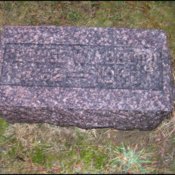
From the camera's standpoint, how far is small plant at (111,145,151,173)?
3.04 metres

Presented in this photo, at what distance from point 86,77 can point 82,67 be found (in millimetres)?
91

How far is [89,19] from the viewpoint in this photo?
3.96m

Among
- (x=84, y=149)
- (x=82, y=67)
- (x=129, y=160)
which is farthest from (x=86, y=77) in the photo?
(x=129, y=160)

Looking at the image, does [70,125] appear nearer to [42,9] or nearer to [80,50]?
[80,50]

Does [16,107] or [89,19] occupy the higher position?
[89,19]

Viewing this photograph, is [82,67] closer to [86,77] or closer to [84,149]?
[86,77]

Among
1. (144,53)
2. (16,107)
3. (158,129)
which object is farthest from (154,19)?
(16,107)

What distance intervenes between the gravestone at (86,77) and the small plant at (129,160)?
0.20 m

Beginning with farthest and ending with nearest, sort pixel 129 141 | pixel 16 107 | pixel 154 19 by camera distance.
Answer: pixel 154 19, pixel 129 141, pixel 16 107

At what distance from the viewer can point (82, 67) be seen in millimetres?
3127

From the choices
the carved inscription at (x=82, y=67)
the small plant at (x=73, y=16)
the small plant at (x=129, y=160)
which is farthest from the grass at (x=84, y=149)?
the small plant at (x=73, y=16)

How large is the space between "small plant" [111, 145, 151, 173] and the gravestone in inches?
7.9

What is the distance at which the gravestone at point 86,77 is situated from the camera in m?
3.00

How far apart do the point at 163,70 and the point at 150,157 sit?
2.19 feet
